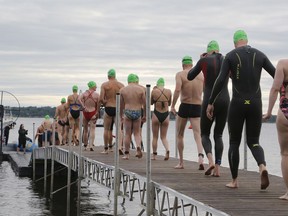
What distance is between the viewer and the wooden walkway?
803cm

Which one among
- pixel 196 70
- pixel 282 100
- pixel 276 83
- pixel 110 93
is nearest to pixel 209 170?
pixel 196 70

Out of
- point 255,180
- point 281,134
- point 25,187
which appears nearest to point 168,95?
point 255,180

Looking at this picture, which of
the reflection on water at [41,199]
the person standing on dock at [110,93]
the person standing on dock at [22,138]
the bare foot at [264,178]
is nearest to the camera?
the bare foot at [264,178]

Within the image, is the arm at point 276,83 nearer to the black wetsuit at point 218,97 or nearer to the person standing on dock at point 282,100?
the person standing on dock at point 282,100

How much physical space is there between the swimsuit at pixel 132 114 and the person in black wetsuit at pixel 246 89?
652 centimetres

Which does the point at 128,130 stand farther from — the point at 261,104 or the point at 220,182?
the point at 261,104

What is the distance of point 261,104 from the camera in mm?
9516

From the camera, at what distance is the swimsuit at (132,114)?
1594 cm

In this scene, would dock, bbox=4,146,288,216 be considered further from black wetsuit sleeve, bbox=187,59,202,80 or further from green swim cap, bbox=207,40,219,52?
green swim cap, bbox=207,40,219,52

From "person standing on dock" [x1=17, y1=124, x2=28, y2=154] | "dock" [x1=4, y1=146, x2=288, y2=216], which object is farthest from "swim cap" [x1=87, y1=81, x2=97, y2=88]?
"person standing on dock" [x1=17, y1=124, x2=28, y2=154]

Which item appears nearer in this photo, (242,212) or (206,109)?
(242,212)

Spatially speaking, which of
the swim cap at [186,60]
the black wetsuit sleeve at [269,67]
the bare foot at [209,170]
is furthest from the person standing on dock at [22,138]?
the black wetsuit sleeve at [269,67]

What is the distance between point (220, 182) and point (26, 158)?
3132 centimetres

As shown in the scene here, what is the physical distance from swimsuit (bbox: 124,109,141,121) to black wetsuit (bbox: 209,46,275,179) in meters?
6.56
